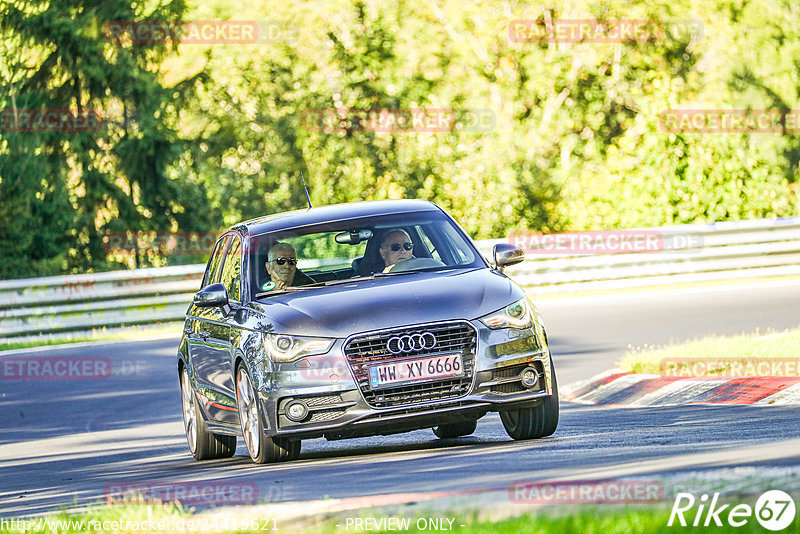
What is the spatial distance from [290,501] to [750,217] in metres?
24.7

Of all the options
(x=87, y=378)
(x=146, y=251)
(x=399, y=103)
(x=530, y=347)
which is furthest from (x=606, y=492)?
(x=399, y=103)

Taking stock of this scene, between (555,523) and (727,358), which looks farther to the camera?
(727,358)

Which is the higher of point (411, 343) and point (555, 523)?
point (411, 343)

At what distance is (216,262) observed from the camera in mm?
12438

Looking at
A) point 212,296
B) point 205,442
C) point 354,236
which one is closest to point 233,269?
point 212,296

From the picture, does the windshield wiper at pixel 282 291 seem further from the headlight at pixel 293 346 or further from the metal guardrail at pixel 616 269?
the metal guardrail at pixel 616 269

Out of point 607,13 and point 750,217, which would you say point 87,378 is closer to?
point 750,217

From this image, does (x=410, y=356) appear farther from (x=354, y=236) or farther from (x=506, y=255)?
(x=354, y=236)

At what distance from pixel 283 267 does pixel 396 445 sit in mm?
1664

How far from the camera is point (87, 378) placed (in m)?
19.3

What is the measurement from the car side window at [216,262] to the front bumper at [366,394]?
2.59m

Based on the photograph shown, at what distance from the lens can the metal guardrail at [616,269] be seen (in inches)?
999

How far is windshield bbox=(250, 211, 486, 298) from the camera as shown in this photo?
1075cm

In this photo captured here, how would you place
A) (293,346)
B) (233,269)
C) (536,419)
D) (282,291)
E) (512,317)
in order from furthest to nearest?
(233,269), (282,291), (536,419), (512,317), (293,346)
